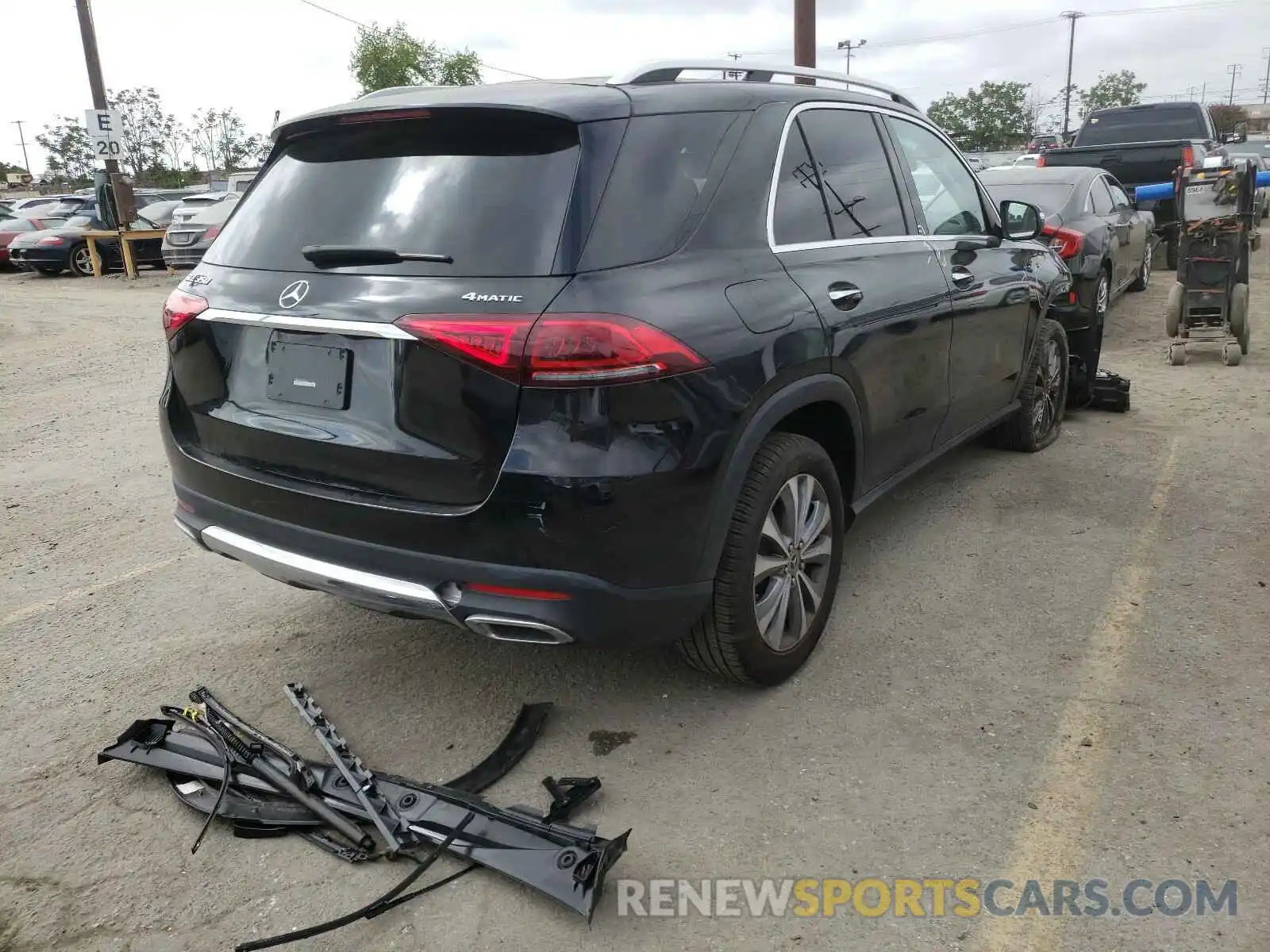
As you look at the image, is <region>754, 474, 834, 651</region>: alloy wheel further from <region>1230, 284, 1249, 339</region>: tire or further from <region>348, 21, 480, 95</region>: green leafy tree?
<region>348, 21, 480, 95</region>: green leafy tree

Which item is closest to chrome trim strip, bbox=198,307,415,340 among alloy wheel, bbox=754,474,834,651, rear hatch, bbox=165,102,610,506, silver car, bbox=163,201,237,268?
rear hatch, bbox=165,102,610,506

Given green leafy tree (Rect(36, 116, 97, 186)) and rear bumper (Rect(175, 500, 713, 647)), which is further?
green leafy tree (Rect(36, 116, 97, 186))

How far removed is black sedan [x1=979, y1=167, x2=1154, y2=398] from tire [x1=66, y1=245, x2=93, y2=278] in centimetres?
1778

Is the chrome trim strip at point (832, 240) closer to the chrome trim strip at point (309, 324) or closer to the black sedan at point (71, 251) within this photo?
the chrome trim strip at point (309, 324)

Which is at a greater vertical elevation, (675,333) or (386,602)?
(675,333)

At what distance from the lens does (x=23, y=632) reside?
3.80 metres

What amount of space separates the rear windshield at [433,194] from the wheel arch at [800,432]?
2.38 feet

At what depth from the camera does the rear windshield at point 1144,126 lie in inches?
588

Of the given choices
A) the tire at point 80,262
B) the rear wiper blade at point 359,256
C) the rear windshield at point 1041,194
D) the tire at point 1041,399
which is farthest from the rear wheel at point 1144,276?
the tire at point 80,262

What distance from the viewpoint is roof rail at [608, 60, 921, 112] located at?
9.79ft

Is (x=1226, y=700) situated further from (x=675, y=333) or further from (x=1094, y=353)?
(x=1094, y=353)

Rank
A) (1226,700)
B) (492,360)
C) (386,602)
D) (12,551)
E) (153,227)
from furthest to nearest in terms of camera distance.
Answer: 1. (153,227)
2. (12,551)
3. (1226,700)
4. (386,602)
5. (492,360)

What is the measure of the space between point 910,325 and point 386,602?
7.08 feet

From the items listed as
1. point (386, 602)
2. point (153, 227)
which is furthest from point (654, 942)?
point (153, 227)
